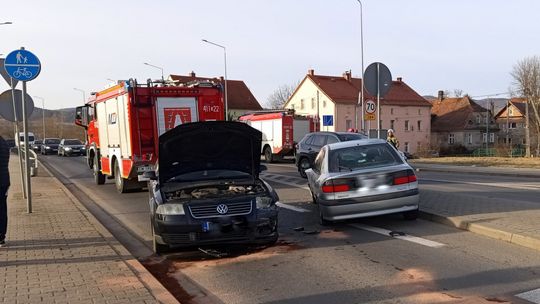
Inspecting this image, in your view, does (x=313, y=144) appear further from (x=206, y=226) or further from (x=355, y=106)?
(x=355, y=106)

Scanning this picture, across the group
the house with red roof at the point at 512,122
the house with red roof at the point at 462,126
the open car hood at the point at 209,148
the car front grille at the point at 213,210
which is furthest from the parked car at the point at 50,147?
the house with red roof at the point at 512,122

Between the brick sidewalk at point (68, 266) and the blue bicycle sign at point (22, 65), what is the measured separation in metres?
2.65

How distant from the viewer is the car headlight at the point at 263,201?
7.02 m

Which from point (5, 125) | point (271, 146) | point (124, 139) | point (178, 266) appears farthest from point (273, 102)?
point (178, 266)

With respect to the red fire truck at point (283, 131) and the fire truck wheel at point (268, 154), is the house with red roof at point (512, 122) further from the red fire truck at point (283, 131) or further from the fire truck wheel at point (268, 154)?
the fire truck wheel at point (268, 154)

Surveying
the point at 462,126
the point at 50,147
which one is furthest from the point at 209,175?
the point at 462,126

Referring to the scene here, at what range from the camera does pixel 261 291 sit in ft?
17.9

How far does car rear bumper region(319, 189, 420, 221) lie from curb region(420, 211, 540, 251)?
2.28ft

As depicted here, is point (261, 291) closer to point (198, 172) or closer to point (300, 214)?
point (198, 172)

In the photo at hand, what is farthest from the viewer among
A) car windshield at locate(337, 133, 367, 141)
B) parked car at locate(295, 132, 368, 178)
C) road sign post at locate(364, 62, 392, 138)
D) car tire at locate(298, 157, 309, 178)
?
car tire at locate(298, 157, 309, 178)

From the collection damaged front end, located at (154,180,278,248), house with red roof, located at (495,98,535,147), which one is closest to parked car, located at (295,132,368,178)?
damaged front end, located at (154,180,278,248)

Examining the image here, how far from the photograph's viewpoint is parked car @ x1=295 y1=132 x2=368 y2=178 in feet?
60.2

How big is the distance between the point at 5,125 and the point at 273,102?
163 ft

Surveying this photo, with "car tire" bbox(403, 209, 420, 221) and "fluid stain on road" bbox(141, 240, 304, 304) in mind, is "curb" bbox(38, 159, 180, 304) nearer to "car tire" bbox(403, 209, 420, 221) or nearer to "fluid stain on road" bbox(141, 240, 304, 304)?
"fluid stain on road" bbox(141, 240, 304, 304)
